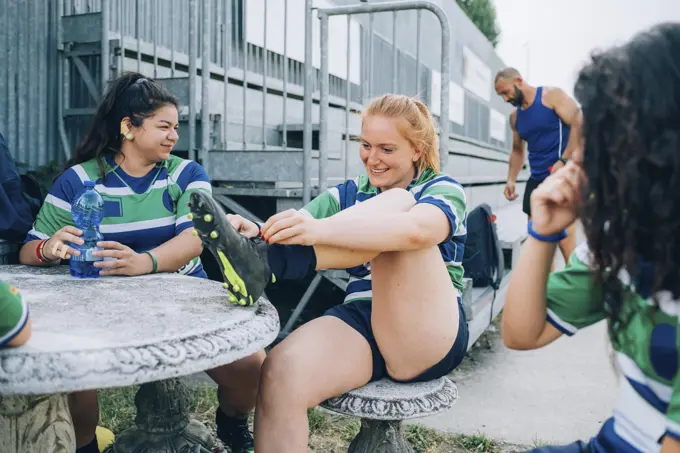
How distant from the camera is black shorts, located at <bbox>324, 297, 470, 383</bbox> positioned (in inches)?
71.3

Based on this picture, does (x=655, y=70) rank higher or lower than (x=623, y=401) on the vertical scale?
higher

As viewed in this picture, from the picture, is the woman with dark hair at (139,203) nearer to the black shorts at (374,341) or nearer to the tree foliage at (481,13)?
the black shorts at (374,341)

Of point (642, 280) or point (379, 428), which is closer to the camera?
point (642, 280)

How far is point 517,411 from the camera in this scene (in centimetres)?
301

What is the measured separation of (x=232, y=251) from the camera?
1.48 m

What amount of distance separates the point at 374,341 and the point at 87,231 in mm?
908

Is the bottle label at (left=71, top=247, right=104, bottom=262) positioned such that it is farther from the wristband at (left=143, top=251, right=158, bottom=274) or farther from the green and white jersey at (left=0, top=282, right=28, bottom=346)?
the green and white jersey at (left=0, top=282, right=28, bottom=346)

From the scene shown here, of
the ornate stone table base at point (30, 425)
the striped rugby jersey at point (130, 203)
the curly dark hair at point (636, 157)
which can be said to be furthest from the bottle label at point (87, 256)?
the curly dark hair at point (636, 157)

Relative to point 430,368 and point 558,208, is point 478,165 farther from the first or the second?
point 558,208

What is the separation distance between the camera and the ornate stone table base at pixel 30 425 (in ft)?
4.52

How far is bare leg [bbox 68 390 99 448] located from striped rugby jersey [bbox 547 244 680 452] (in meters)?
1.54

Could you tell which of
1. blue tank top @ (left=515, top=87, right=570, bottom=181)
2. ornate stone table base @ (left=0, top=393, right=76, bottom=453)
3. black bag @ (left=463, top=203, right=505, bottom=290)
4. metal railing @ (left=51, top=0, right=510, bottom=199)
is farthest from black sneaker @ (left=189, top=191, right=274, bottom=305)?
blue tank top @ (left=515, top=87, right=570, bottom=181)

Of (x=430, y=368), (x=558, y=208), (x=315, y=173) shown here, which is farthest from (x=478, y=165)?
(x=558, y=208)

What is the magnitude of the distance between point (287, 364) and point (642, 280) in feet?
3.19
